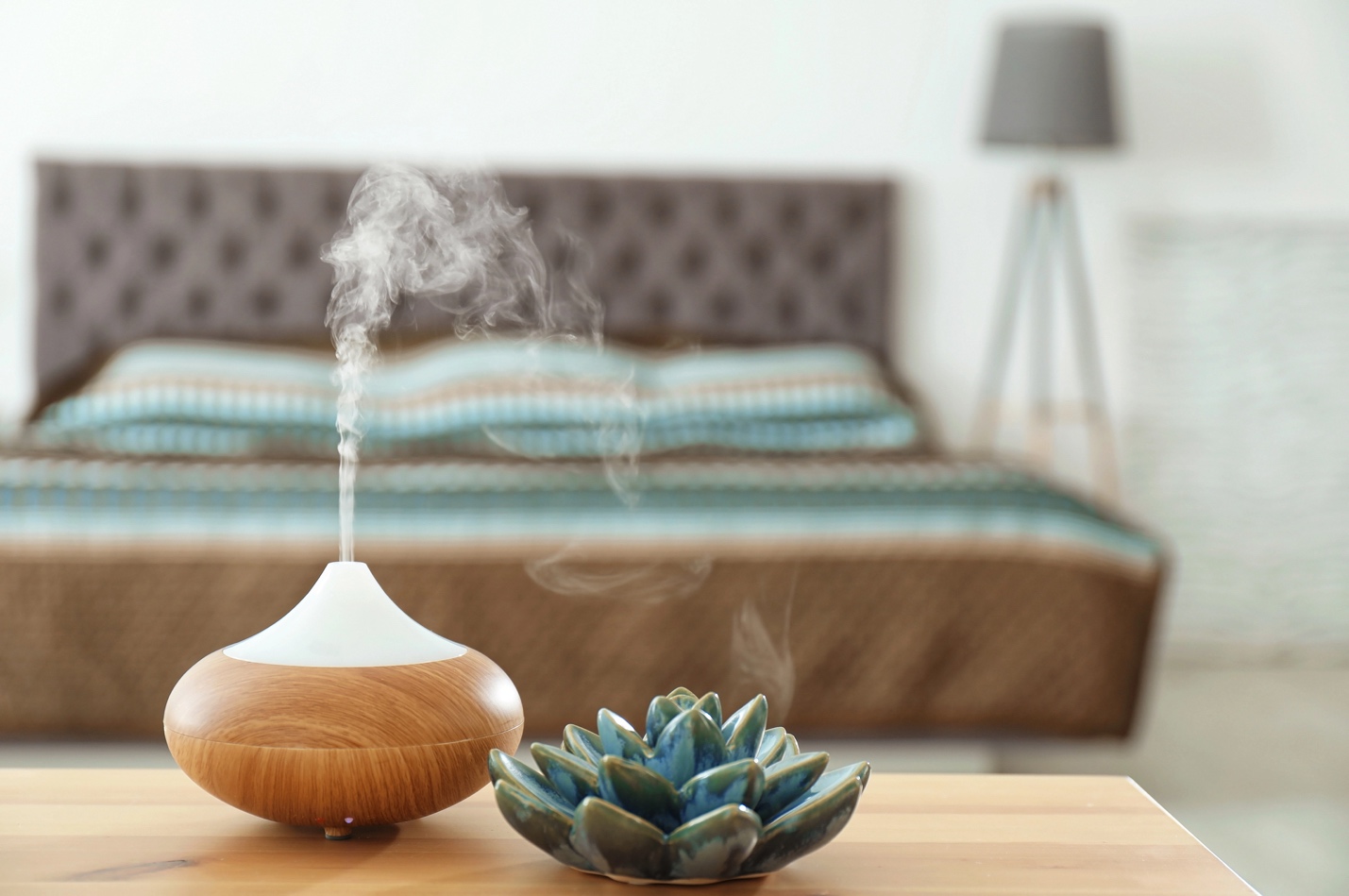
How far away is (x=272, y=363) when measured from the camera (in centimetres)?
276

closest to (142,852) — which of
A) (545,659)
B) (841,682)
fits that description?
(545,659)

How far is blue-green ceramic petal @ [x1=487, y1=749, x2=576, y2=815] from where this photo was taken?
2.17ft

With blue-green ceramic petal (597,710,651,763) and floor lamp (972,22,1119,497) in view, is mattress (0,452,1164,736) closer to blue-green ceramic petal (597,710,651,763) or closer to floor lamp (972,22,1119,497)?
floor lamp (972,22,1119,497)

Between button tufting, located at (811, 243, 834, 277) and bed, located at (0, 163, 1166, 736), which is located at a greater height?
button tufting, located at (811, 243, 834, 277)

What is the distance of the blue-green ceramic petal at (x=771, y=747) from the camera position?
707mm

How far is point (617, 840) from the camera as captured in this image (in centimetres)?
62

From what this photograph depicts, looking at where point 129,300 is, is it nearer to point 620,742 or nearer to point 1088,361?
point 1088,361

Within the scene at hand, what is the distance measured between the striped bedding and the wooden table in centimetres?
111

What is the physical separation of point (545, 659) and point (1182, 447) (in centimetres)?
207

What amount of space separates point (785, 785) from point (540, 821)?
0.12 m

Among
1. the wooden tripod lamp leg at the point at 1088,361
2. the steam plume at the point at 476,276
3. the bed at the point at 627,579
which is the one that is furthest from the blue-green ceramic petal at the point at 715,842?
the wooden tripod lamp leg at the point at 1088,361

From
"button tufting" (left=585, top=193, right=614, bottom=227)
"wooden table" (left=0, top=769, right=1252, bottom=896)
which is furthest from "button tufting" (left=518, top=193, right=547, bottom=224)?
"wooden table" (left=0, top=769, right=1252, bottom=896)

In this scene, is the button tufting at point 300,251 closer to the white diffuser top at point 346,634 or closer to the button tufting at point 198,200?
the button tufting at point 198,200

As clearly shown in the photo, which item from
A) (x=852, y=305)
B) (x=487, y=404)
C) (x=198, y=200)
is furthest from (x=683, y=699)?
(x=198, y=200)
